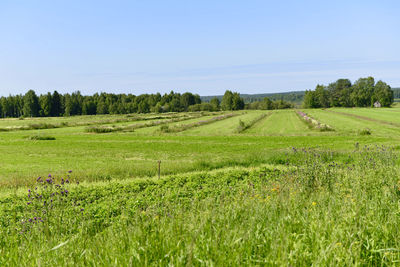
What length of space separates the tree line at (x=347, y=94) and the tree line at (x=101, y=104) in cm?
3870

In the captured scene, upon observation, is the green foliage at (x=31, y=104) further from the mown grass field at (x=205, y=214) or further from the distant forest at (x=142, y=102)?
the mown grass field at (x=205, y=214)

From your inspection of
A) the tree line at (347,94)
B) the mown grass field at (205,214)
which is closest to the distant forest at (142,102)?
the tree line at (347,94)

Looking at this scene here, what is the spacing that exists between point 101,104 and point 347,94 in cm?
12759

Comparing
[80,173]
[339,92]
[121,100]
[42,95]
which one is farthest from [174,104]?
[80,173]

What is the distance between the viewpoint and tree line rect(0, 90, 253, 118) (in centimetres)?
14312

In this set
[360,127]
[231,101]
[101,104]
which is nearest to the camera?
[360,127]

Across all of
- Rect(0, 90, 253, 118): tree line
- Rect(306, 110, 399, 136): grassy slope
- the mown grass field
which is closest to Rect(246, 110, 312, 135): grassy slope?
Rect(306, 110, 399, 136): grassy slope

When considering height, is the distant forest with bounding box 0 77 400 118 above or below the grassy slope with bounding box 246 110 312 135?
above

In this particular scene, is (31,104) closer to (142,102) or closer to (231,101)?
(142,102)

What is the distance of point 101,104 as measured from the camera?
156250mm

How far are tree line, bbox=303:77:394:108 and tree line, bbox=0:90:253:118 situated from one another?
38.7 metres

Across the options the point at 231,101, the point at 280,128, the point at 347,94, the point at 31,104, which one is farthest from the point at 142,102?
the point at 280,128

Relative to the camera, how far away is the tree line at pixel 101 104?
143125mm

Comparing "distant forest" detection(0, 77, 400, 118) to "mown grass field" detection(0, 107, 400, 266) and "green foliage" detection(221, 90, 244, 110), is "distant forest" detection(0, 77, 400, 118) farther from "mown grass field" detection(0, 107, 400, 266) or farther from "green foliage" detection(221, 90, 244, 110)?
"mown grass field" detection(0, 107, 400, 266)
